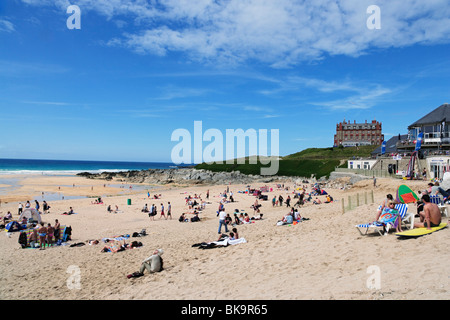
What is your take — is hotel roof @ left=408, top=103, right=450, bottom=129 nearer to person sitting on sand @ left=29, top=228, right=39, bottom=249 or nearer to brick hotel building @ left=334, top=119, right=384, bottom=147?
person sitting on sand @ left=29, top=228, right=39, bottom=249

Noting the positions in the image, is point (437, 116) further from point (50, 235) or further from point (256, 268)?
point (50, 235)

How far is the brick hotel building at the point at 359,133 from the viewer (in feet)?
378

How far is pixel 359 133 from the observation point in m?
117

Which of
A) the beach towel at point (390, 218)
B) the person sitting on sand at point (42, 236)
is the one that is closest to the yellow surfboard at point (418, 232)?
the beach towel at point (390, 218)

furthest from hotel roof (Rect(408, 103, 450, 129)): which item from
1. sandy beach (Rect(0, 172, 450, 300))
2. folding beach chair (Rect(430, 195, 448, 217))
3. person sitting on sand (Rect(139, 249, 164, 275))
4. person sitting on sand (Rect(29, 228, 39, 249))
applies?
person sitting on sand (Rect(29, 228, 39, 249))

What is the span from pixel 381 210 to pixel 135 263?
901cm

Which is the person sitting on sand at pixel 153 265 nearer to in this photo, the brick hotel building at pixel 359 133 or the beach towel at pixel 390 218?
the beach towel at pixel 390 218

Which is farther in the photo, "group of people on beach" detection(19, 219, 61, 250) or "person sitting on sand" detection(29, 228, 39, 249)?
"person sitting on sand" detection(29, 228, 39, 249)

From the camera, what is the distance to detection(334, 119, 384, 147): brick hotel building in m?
115

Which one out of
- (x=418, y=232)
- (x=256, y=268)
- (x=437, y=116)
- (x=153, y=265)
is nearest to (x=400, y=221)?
(x=418, y=232)

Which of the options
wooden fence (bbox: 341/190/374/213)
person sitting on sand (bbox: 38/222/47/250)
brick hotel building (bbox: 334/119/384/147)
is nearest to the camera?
person sitting on sand (bbox: 38/222/47/250)
